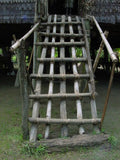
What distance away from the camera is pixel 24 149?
238 centimetres

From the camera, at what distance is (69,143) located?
92.5 inches

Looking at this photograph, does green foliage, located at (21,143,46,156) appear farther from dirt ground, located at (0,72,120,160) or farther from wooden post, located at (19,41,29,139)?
wooden post, located at (19,41,29,139)

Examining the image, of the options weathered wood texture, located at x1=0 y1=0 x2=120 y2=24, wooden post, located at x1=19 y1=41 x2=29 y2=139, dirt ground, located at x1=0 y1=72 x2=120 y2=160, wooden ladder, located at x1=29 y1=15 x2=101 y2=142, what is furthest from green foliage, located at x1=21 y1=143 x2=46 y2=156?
weathered wood texture, located at x1=0 y1=0 x2=120 y2=24

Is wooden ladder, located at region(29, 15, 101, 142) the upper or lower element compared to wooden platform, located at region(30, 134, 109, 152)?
upper

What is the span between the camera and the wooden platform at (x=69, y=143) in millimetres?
2336

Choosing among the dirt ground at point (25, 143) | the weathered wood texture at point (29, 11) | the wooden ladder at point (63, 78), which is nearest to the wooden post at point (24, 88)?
the wooden ladder at point (63, 78)

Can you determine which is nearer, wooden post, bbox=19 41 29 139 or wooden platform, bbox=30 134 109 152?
wooden platform, bbox=30 134 109 152

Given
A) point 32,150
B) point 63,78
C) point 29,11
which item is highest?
point 29,11

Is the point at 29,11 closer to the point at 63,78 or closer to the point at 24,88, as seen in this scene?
the point at 63,78

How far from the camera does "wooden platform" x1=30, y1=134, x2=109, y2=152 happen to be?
2336mm

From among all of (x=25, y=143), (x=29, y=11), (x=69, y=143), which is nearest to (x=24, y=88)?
(x=25, y=143)

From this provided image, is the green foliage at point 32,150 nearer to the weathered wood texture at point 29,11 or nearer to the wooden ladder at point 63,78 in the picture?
the wooden ladder at point 63,78

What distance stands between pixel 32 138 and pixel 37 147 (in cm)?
15

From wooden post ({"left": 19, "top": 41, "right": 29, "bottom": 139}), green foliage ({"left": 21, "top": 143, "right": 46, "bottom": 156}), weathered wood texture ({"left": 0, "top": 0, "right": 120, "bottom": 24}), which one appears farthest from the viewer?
weathered wood texture ({"left": 0, "top": 0, "right": 120, "bottom": 24})
